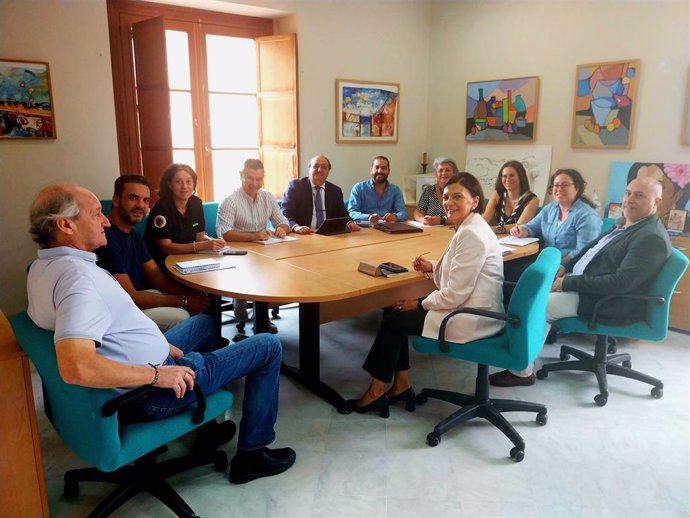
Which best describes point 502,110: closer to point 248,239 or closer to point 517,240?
point 517,240

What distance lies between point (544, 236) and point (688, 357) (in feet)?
3.91

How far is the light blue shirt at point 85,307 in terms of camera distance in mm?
1566

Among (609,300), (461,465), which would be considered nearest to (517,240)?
(609,300)

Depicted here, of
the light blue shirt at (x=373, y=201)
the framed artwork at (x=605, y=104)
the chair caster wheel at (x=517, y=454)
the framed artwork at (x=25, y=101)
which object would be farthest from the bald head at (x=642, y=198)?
the framed artwork at (x=25, y=101)

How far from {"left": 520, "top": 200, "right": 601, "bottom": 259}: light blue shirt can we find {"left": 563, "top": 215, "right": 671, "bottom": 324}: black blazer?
59 cm

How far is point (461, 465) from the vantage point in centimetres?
237

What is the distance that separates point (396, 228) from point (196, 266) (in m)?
1.65

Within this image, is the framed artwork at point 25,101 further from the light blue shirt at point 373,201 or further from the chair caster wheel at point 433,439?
the chair caster wheel at point 433,439

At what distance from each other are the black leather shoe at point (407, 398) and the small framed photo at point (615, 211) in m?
2.60

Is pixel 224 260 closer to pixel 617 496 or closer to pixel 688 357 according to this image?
→ pixel 617 496

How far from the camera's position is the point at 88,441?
1.67 metres

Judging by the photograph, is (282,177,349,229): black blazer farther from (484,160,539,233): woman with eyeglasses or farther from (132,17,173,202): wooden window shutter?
(484,160,539,233): woman with eyeglasses

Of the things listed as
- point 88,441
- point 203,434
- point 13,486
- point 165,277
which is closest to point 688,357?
point 203,434

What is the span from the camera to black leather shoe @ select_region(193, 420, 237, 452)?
2.48m
